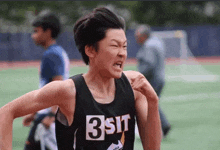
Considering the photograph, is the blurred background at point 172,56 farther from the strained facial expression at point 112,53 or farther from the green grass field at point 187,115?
the strained facial expression at point 112,53

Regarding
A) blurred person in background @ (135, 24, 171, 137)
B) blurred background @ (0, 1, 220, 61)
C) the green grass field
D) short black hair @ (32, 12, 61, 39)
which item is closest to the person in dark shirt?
short black hair @ (32, 12, 61, 39)

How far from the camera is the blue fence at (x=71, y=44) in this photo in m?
32.5

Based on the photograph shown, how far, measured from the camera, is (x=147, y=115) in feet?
8.24

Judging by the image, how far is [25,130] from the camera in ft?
28.8

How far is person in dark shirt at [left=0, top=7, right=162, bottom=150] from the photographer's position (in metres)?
2.41

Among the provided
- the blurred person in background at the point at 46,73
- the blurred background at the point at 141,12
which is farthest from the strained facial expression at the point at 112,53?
the blurred background at the point at 141,12

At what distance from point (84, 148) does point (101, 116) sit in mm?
211

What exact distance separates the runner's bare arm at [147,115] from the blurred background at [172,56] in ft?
1.85

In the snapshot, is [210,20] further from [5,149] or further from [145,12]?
[5,149]

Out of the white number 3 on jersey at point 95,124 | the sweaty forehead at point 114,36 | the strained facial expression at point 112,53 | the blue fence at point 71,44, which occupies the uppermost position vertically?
the sweaty forehead at point 114,36

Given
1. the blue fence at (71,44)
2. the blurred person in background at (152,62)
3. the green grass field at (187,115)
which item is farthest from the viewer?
the blue fence at (71,44)

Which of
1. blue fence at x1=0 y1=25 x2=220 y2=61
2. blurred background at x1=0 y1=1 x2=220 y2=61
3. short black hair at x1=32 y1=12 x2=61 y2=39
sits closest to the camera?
short black hair at x1=32 y1=12 x2=61 y2=39

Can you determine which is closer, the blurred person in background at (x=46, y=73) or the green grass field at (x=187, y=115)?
the blurred person in background at (x=46, y=73)

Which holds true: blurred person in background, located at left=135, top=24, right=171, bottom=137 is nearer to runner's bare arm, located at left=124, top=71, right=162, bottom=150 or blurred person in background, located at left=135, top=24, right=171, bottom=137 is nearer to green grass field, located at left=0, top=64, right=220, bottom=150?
green grass field, located at left=0, top=64, right=220, bottom=150
